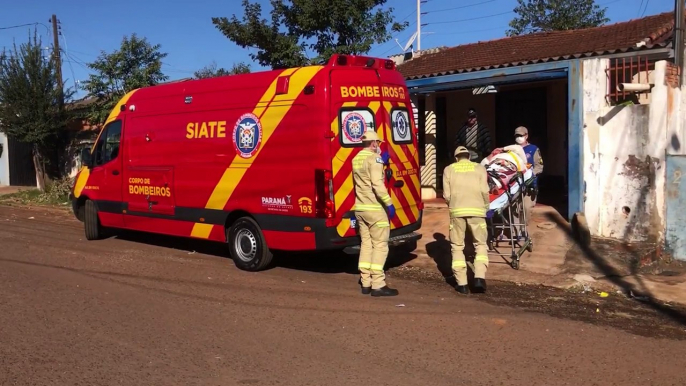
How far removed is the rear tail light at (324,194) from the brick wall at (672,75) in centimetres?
527

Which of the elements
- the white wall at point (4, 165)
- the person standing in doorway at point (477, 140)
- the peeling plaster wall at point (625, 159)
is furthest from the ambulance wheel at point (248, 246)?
the white wall at point (4, 165)

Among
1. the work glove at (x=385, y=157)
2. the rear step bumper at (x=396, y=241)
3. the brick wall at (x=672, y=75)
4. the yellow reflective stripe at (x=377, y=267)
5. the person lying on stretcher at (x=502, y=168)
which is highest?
the brick wall at (x=672, y=75)

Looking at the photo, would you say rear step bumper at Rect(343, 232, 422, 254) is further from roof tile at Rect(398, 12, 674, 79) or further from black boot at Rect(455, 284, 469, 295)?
roof tile at Rect(398, 12, 674, 79)

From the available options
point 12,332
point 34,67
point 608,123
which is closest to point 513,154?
point 608,123

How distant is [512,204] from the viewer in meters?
8.72

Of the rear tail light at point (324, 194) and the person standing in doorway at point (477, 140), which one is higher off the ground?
the person standing in doorway at point (477, 140)

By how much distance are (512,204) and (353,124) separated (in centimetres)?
264

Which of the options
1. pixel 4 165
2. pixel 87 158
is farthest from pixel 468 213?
pixel 4 165

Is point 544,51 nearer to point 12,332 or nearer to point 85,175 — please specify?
point 85,175

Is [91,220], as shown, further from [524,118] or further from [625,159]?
[524,118]

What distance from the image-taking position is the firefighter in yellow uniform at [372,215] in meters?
7.02

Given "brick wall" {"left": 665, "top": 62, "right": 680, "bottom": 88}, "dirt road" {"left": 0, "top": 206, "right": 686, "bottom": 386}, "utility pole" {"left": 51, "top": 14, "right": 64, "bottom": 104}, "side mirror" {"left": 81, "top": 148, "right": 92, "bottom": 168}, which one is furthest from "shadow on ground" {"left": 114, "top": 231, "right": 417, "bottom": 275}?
"utility pole" {"left": 51, "top": 14, "right": 64, "bottom": 104}

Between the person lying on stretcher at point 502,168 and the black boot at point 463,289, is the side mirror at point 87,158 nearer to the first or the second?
the person lying on stretcher at point 502,168

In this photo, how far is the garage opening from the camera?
13906mm
